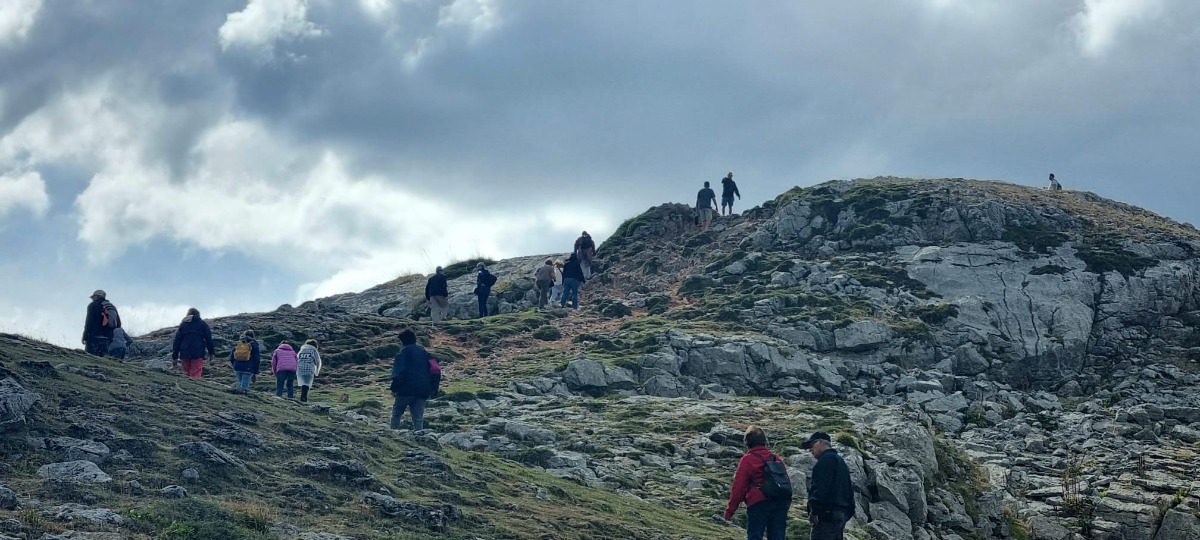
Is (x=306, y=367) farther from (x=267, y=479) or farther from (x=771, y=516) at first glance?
(x=771, y=516)

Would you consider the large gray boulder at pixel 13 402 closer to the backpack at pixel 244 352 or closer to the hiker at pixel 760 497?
the hiker at pixel 760 497

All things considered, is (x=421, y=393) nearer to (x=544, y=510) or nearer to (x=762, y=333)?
(x=544, y=510)

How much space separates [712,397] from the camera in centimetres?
3097

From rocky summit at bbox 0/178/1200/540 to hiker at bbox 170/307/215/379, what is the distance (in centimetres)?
321

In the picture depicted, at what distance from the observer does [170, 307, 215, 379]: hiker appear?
2650 centimetres

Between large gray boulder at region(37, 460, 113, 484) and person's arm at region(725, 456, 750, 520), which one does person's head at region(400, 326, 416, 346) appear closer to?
large gray boulder at region(37, 460, 113, 484)

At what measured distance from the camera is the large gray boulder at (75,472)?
42.8ft

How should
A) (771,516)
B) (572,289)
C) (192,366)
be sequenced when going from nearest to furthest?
(771,516)
(192,366)
(572,289)

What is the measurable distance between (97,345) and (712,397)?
55.1 feet

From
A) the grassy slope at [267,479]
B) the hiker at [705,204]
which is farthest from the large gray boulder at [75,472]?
the hiker at [705,204]

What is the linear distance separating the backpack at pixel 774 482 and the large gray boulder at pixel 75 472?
29.0 ft

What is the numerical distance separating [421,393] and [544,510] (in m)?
6.60

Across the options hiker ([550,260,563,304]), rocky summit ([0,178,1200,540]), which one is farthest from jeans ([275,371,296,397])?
hiker ([550,260,563,304])

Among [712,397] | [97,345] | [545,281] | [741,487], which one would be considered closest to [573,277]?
[545,281]
